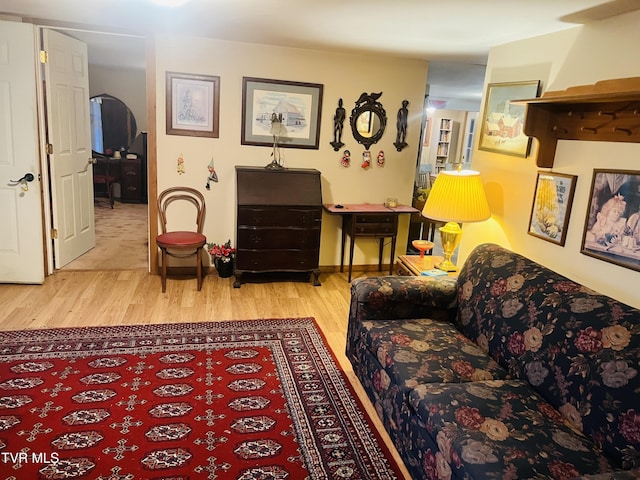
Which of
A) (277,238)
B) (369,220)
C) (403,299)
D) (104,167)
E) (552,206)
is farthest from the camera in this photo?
(104,167)

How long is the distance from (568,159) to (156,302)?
9.88 feet

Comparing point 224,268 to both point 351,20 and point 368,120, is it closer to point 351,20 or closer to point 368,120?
point 368,120

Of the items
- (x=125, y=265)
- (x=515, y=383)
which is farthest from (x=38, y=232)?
(x=515, y=383)

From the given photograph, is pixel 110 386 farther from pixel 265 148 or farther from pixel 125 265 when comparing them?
pixel 265 148

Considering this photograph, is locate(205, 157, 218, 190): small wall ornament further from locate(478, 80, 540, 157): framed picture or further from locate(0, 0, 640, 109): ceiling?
locate(478, 80, 540, 157): framed picture

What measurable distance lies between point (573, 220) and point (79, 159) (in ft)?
13.5

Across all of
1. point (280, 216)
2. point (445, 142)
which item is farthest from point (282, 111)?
point (445, 142)

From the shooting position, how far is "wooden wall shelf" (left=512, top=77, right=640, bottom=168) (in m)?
1.96

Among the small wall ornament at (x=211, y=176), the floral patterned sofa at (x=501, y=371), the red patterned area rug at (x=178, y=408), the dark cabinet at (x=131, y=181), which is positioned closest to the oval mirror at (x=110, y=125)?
the dark cabinet at (x=131, y=181)

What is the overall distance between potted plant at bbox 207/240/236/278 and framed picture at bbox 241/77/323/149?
979 mm

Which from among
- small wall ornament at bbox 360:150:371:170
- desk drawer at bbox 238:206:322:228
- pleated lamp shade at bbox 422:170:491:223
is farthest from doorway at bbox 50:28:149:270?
pleated lamp shade at bbox 422:170:491:223

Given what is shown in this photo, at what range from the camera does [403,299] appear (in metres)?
2.58

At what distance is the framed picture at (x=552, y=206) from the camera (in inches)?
93.2

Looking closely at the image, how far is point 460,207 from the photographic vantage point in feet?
9.14
